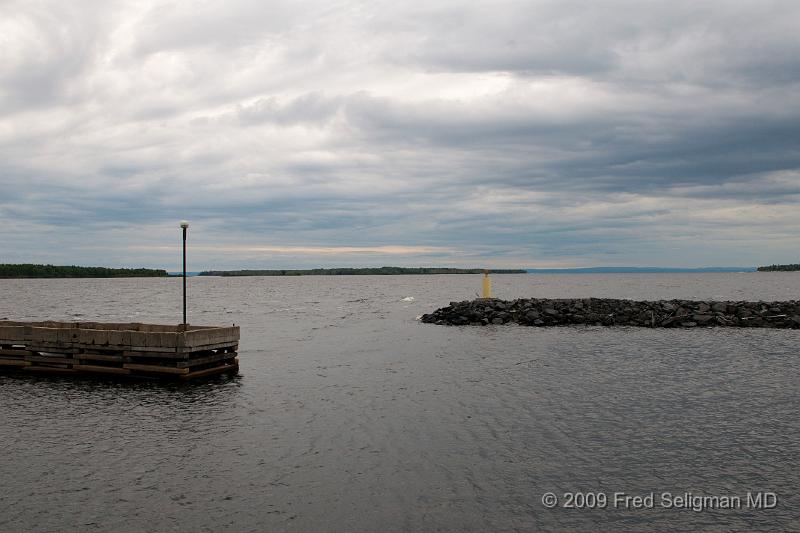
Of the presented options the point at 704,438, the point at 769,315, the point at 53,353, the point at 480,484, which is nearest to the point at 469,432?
the point at 480,484

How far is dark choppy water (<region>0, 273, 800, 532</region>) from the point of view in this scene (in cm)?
1053

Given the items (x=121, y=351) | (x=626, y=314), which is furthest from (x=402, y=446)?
(x=626, y=314)

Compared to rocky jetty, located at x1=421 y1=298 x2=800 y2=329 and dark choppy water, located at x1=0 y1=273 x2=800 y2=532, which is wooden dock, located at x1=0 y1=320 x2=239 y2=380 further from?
rocky jetty, located at x1=421 y1=298 x2=800 y2=329

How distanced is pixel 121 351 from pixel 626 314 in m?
36.3

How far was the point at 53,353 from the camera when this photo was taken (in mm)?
24859

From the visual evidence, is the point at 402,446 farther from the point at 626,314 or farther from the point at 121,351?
the point at 626,314

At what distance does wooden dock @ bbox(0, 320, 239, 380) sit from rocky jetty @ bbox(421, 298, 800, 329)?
25639 mm

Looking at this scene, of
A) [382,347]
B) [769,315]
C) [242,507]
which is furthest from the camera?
[769,315]

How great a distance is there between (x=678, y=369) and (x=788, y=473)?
44.3 feet

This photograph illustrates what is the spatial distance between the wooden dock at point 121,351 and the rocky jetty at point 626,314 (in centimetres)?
2564

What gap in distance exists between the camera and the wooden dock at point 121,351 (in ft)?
75.0

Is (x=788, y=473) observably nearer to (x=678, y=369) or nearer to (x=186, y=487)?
(x=186, y=487)

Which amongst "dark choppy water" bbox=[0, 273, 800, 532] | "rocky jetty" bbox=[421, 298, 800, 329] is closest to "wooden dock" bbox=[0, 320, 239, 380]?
"dark choppy water" bbox=[0, 273, 800, 532]

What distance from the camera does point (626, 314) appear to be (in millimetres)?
47500
